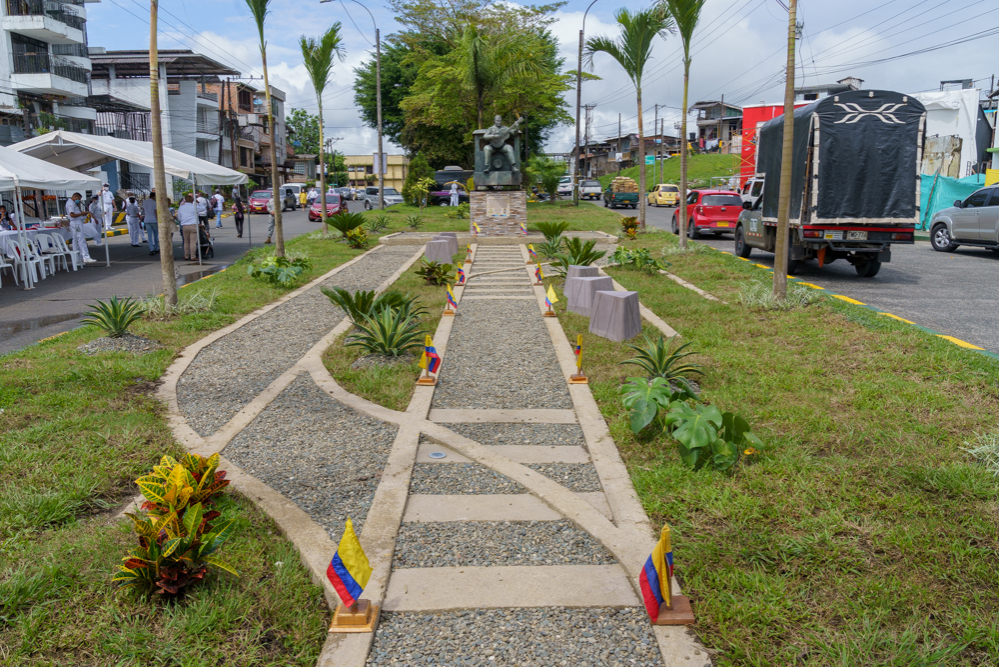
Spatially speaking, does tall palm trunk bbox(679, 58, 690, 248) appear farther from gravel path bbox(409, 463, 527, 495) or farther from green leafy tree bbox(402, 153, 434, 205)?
green leafy tree bbox(402, 153, 434, 205)

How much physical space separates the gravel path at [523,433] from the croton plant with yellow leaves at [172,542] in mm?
2146

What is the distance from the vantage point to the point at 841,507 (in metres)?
4.08

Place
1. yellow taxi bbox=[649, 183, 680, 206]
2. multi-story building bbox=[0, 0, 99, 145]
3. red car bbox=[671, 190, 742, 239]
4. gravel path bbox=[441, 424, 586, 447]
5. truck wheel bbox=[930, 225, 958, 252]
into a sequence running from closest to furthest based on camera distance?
gravel path bbox=[441, 424, 586, 447], truck wheel bbox=[930, 225, 958, 252], red car bbox=[671, 190, 742, 239], multi-story building bbox=[0, 0, 99, 145], yellow taxi bbox=[649, 183, 680, 206]

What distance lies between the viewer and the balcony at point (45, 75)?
33969 mm

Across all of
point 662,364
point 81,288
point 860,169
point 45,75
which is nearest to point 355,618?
point 662,364

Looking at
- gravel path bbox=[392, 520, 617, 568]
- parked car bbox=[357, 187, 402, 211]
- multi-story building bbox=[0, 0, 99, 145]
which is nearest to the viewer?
gravel path bbox=[392, 520, 617, 568]

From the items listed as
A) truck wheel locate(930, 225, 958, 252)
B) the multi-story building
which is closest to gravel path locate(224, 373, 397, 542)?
truck wheel locate(930, 225, 958, 252)

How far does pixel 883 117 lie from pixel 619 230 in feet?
36.0

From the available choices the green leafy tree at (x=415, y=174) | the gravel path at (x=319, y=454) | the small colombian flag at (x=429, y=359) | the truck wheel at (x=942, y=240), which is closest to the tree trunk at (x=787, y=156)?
the small colombian flag at (x=429, y=359)

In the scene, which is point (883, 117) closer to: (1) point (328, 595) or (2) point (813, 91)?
(1) point (328, 595)

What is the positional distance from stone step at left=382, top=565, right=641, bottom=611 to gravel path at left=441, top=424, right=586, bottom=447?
1.75m

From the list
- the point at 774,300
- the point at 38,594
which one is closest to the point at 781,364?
the point at 774,300

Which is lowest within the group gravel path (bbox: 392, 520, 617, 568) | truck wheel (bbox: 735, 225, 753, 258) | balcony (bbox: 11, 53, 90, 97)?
gravel path (bbox: 392, 520, 617, 568)

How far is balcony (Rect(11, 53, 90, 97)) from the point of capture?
34.0 metres
